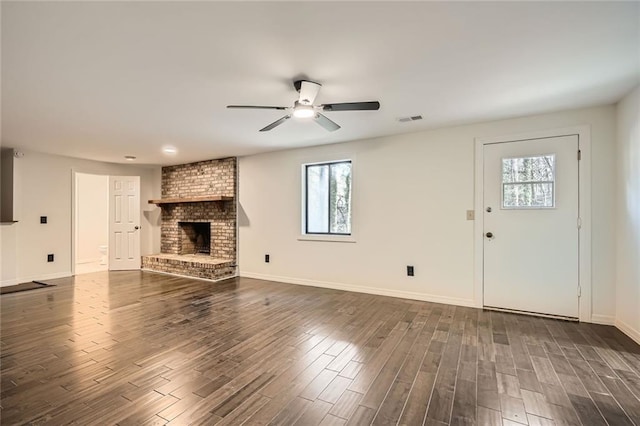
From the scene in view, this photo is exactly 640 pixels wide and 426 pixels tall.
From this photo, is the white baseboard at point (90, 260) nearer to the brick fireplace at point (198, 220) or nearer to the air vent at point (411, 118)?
the brick fireplace at point (198, 220)

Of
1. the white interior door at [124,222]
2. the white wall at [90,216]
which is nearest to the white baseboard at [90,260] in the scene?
the white wall at [90,216]

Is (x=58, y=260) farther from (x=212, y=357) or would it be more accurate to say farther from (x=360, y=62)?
(x=360, y=62)

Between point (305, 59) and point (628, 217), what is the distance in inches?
135

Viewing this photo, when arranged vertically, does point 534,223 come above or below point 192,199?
below

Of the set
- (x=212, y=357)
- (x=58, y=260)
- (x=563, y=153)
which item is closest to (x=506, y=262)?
(x=563, y=153)

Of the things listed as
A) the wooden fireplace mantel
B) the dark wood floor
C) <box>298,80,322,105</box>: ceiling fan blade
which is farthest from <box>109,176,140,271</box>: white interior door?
<box>298,80,322,105</box>: ceiling fan blade

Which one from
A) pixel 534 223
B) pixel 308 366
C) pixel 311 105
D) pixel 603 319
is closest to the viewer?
pixel 308 366

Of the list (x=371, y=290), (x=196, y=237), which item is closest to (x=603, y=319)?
(x=371, y=290)

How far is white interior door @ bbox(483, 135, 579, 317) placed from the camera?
333 cm

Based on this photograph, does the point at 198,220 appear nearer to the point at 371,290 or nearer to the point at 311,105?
the point at 371,290

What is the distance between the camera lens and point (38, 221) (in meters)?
5.42

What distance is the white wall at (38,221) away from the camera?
5074 mm

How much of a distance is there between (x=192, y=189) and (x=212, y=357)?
467 cm

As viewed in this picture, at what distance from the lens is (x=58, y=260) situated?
565 cm
